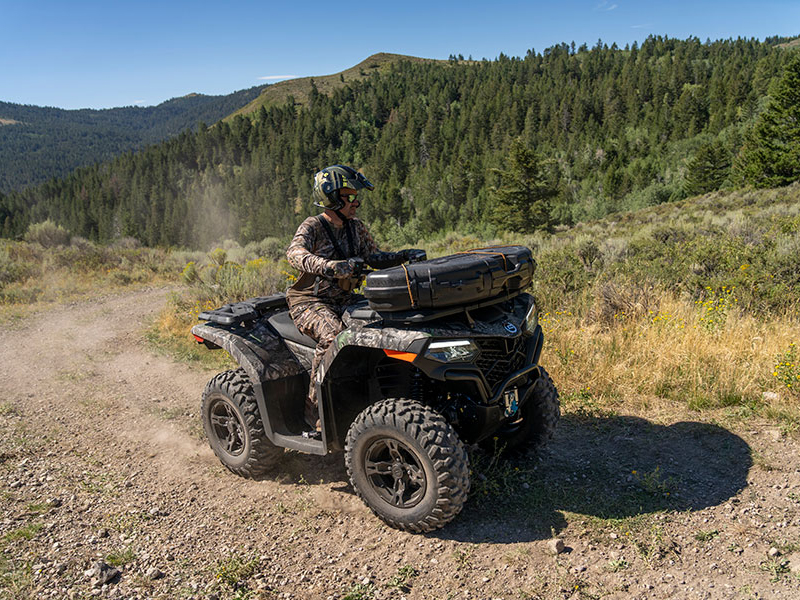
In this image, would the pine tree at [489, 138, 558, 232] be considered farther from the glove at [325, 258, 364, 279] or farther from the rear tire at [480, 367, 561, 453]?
the glove at [325, 258, 364, 279]

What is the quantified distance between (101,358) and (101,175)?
425 ft

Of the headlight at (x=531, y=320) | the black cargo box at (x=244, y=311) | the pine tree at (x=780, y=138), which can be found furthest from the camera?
the pine tree at (x=780, y=138)

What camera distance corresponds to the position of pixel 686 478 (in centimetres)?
374

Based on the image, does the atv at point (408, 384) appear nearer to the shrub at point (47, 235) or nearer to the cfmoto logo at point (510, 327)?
the cfmoto logo at point (510, 327)

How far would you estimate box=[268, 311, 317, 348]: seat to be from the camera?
13.3 feet

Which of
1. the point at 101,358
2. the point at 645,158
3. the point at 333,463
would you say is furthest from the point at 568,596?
the point at 645,158

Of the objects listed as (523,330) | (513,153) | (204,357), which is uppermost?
(513,153)

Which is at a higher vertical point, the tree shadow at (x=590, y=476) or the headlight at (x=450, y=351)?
the headlight at (x=450, y=351)

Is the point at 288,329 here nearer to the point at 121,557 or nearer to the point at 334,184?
the point at 334,184

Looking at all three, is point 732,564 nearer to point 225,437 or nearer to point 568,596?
point 568,596

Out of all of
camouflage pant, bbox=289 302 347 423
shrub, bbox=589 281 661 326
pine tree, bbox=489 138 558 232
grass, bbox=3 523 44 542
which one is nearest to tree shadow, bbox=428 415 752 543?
camouflage pant, bbox=289 302 347 423

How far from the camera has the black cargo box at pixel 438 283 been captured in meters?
3.02

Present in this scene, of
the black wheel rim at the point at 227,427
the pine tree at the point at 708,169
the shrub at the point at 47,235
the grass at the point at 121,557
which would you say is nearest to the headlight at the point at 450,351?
the black wheel rim at the point at 227,427

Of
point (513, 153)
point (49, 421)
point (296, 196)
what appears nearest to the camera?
point (49, 421)
